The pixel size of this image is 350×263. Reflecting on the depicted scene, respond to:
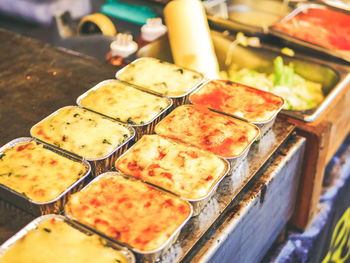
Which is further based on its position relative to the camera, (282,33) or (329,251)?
(282,33)

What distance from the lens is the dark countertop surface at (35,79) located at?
1.92m

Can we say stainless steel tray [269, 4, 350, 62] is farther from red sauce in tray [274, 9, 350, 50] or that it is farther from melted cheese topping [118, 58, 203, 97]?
melted cheese topping [118, 58, 203, 97]

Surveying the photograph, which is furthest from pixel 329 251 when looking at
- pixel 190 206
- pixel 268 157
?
pixel 190 206

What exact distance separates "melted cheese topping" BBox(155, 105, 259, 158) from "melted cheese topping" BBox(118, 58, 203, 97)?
182 millimetres

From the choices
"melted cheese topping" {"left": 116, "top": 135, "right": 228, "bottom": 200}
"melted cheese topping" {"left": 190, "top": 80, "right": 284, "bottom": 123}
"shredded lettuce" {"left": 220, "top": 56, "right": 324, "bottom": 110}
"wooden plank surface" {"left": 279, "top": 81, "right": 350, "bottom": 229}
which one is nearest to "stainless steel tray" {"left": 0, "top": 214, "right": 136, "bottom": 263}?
"melted cheese topping" {"left": 116, "top": 135, "right": 228, "bottom": 200}

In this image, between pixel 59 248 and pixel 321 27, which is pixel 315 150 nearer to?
pixel 59 248

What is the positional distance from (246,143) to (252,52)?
4.74 ft

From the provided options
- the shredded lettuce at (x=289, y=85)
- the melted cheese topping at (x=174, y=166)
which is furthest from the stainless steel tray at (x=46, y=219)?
the shredded lettuce at (x=289, y=85)

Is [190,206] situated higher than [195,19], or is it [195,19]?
[195,19]

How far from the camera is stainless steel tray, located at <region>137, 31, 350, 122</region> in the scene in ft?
8.51

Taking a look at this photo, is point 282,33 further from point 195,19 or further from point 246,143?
point 246,143

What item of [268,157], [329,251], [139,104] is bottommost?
[329,251]

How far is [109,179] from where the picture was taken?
150 cm

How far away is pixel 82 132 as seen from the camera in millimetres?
1768
